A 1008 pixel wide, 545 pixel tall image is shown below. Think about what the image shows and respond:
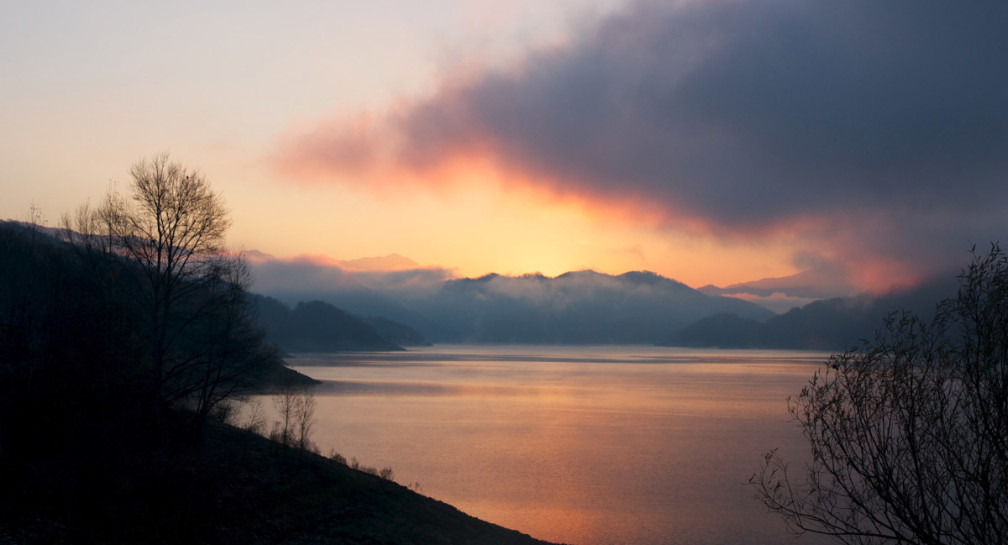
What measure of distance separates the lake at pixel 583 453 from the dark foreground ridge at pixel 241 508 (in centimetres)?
521

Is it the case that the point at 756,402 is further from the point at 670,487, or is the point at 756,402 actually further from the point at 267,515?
the point at 267,515

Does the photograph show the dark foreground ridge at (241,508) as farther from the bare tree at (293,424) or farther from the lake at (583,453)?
the lake at (583,453)

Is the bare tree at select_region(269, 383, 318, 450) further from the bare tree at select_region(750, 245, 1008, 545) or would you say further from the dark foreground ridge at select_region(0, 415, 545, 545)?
the bare tree at select_region(750, 245, 1008, 545)

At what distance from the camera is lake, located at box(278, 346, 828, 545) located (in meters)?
25.7

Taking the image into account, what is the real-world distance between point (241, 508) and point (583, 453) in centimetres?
2842

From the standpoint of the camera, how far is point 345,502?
20375 mm

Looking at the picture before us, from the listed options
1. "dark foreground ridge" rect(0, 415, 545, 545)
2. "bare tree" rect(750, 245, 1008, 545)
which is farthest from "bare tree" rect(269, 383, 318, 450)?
"bare tree" rect(750, 245, 1008, 545)

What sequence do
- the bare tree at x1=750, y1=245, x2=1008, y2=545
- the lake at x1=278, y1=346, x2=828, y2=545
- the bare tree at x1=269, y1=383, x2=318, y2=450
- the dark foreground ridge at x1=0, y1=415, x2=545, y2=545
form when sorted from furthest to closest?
the bare tree at x1=269, y1=383, x2=318, y2=450
the lake at x1=278, y1=346, x2=828, y2=545
the dark foreground ridge at x1=0, y1=415, x2=545, y2=545
the bare tree at x1=750, y1=245, x2=1008, y2=545

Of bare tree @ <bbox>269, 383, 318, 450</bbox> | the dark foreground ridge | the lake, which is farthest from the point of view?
bare tree @ <bbox>269, 383, 318, 450</bbox>

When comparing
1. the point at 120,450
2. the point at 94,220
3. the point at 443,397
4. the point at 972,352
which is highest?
the point at 94,220

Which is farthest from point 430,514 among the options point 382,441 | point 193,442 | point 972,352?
point 382,441

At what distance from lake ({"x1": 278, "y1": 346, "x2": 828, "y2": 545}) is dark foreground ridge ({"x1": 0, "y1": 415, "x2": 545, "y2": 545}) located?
17.1ft

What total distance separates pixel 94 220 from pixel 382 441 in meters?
25.8

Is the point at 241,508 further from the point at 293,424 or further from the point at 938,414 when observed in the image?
the point at 293,424
